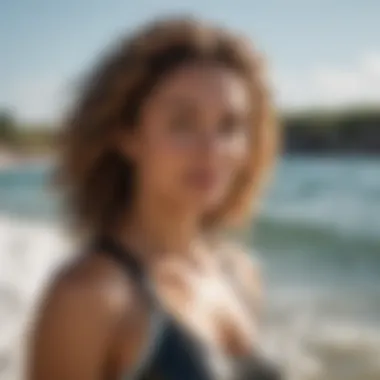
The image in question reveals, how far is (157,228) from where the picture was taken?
826 millimetres

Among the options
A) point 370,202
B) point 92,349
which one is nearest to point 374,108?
point 370,202

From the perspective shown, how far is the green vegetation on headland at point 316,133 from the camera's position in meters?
1.10

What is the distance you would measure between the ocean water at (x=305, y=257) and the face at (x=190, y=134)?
0.92ft

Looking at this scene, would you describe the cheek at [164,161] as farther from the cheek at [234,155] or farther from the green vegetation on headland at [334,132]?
the green vegetation on headland at [334,132]

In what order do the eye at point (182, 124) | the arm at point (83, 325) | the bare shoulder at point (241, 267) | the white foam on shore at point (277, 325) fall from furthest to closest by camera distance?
the white foam on shore at point (277, 325) → the bare shoulder at point (241, 267) → the eye at point (182, 124) → the arm at point (83, 325)

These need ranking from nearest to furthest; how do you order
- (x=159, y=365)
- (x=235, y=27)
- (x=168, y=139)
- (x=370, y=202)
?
(x=159, y=365)
(x=168, y=139)
(x=235, y=27)
(x=370, y=202)

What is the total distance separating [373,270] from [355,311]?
0.08 meters

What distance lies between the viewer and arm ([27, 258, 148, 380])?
2.35 feet

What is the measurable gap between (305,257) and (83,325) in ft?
1.89

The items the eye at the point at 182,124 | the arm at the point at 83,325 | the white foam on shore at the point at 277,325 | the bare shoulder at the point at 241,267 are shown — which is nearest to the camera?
the arm at the point at 83,325

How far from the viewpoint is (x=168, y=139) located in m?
0.82

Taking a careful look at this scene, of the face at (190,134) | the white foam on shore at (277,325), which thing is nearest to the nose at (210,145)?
the face at (190,134)

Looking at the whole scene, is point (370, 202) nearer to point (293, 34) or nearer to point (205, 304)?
point (293, 34)

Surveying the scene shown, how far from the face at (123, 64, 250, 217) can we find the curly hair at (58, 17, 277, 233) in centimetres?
1
